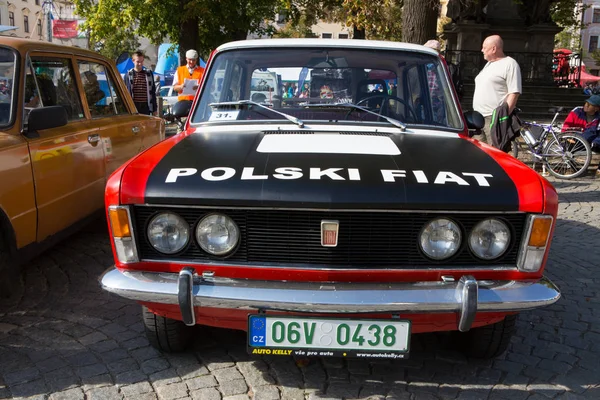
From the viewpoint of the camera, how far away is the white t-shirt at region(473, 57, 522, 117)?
6.37 metres

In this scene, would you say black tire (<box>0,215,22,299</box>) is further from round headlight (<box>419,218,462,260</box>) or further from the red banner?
the red banner

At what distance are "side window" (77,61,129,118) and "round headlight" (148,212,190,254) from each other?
2.83m

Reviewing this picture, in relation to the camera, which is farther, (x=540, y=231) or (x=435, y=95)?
(x=435, y=95)

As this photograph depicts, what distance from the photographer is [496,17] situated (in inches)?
702

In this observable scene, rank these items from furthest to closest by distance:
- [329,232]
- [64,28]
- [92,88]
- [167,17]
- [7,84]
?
[64,28] → [167,17] → [92,88] → [7,84] → [329,232]

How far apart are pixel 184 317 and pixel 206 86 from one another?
5.88 feet

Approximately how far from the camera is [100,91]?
5375 millimetres

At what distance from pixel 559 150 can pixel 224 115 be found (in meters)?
7.40

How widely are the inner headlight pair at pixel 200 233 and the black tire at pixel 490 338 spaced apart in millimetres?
1471

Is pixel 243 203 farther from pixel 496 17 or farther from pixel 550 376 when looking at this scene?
pixel 496 17

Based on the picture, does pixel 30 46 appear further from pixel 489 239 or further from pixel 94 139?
pixel 489 239

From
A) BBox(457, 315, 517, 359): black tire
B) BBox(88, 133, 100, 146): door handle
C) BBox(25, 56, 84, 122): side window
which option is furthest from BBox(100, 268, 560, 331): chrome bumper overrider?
BBox(88, 133, 100, 146): door handle

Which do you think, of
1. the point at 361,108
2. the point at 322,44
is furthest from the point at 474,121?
the point at 322,44

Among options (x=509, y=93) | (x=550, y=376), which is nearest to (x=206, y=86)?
(x=550, y=376)
